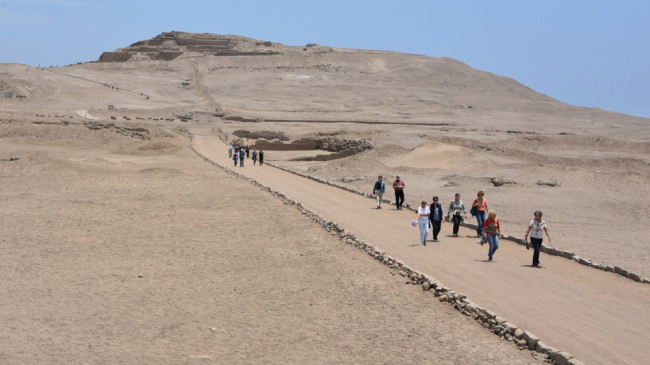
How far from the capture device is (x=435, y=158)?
39.8m

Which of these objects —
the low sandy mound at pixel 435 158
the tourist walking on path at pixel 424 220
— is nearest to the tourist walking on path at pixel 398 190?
the tourist walking on path at pixel 424 220

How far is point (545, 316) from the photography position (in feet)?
34.2

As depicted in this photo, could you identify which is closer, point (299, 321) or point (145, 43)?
point (299, 321)

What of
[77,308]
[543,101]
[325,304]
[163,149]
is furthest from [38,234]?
[543,101]

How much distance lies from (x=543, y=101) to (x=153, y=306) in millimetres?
115194

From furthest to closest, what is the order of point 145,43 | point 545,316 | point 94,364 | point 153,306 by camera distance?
point 145,43 → point 153,306 → point 545,316 → point 94,364

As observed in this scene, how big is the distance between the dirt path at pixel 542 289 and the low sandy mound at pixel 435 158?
19.0 m

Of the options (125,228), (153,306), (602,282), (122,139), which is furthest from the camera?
(122,139)

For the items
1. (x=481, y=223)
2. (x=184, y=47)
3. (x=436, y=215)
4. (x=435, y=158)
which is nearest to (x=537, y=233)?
(x=436, y=215)

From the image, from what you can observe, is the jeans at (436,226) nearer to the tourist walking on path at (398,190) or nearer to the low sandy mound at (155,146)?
the tourist walking on path at (398,190)

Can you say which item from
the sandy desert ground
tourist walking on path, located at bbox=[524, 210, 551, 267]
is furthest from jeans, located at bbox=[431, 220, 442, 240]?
tourist walking on path, located at bbox=[524, 210, 551, 267]

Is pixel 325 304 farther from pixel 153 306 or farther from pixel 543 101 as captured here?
pixel 543 101

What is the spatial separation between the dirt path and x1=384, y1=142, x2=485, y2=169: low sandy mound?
1900 centimetres

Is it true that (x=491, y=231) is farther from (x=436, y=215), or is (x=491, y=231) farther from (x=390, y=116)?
(x=390, y=116)
